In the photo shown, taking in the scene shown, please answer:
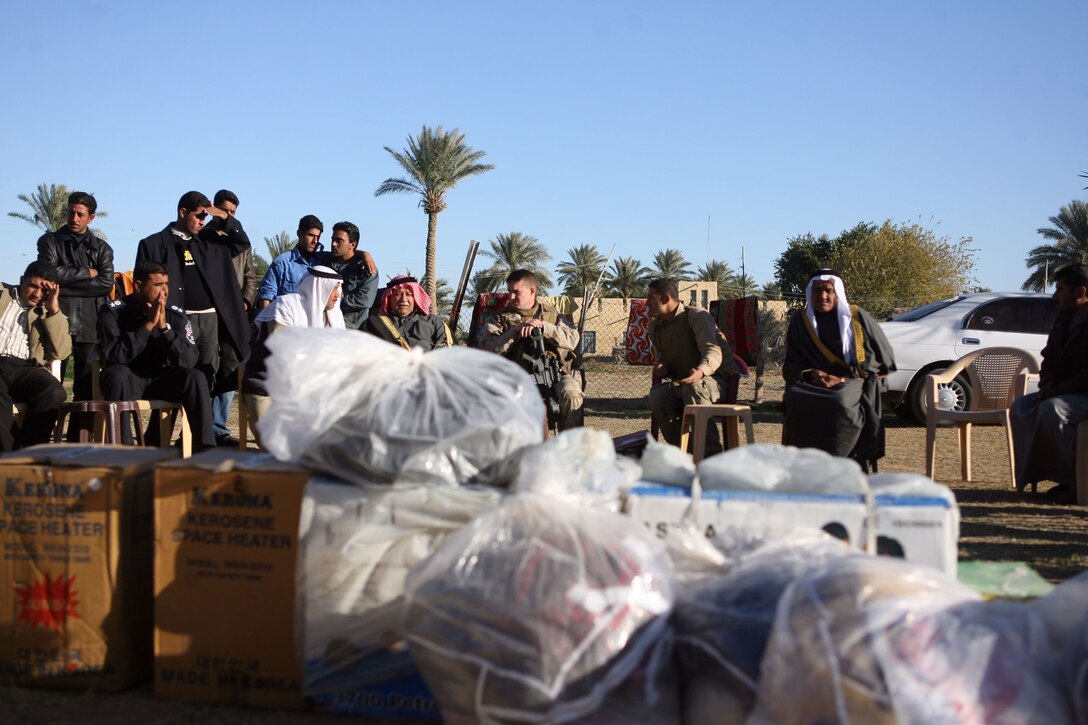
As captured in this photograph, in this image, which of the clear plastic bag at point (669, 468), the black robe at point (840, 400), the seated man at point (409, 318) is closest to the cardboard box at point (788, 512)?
the clear plastic bag at point (669, 468)

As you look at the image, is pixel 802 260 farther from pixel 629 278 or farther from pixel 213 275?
pixel 213 275

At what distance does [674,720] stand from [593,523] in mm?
473

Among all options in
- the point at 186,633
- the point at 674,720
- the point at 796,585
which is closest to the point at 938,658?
the point at 796,585

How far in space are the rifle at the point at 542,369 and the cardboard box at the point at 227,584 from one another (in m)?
3.69

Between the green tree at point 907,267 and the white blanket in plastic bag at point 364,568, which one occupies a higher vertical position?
the green tree at point 907,267

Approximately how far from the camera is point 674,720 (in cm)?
217

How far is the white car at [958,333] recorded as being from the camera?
1066cm

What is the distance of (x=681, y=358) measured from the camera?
681 centimetres

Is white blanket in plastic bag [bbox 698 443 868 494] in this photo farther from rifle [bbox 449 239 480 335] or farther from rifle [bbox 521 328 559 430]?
rifle [bbox 449 239 480 335]

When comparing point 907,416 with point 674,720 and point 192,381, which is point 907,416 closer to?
point 192,381

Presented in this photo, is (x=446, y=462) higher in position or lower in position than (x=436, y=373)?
lower

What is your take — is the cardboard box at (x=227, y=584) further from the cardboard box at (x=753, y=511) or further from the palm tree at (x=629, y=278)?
the palm tree at (x=629, y=278)

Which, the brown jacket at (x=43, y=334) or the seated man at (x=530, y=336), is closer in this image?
the brown jacket at (x=43, y=334)

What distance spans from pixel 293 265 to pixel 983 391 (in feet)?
18.8
